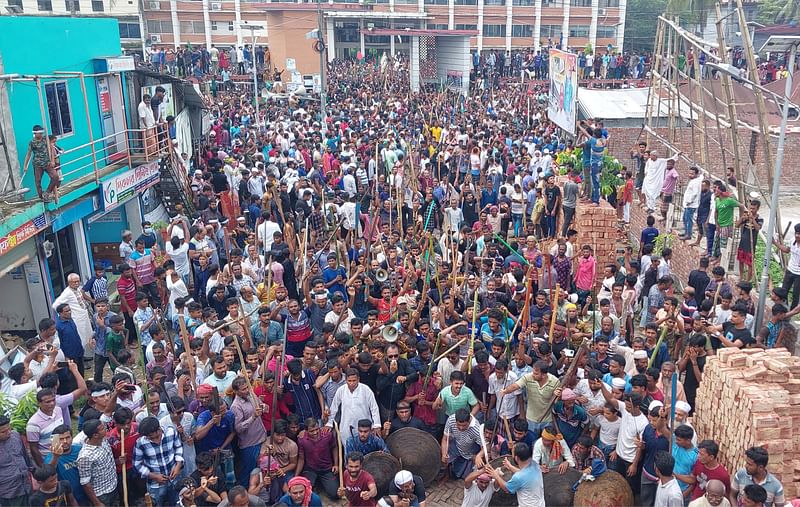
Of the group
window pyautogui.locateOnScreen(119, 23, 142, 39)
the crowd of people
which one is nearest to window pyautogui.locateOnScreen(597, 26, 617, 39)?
window pyautogui.locateOnScreen(119, 23, 142, 39)

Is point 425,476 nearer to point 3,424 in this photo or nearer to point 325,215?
point 3,424

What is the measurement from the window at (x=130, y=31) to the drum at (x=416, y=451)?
2040 inches

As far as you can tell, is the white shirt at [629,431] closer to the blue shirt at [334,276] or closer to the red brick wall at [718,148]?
the blue shirt at [334,276]

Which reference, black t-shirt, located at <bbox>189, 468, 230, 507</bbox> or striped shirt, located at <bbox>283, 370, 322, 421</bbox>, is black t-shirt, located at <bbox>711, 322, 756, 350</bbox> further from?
black t-shirt, located at <bbox>189, 468, 230, 507</bbox>

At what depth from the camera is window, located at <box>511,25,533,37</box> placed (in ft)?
180

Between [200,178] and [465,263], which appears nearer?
[465,263]

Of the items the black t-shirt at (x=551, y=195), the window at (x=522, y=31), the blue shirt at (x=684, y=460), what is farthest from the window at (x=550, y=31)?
the blue shirt at (x=684, y=460)

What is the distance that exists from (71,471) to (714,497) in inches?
200

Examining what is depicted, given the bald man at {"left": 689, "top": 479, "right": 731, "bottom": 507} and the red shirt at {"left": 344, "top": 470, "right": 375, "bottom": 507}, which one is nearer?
the bald man at {"left": 689, "top": 479, "right": 731, "bottom": 507}

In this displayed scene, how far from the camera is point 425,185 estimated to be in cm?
1577

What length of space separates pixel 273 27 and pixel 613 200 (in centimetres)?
2770

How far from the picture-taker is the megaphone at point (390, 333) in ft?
25.9

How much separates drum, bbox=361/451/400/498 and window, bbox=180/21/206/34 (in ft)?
172

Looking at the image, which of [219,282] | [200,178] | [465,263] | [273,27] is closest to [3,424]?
[219,282]
